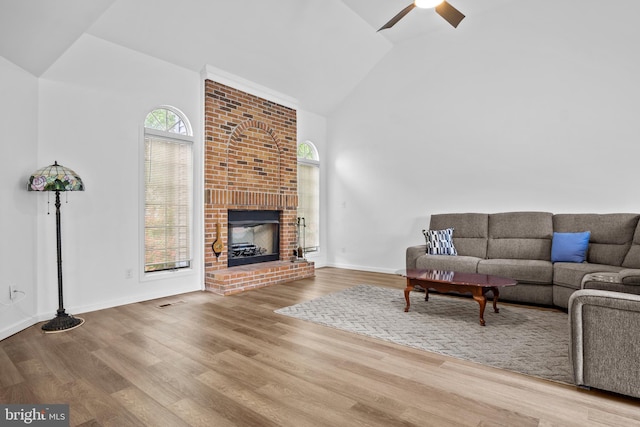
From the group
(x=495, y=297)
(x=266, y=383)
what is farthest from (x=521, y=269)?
(x=266, y=383)

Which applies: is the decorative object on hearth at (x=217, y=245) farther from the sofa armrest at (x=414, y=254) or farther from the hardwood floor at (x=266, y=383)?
the sofa armrest at (x=414, y=254)

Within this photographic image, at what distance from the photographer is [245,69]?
500cm

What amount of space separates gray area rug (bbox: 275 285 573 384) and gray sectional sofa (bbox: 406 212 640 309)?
32 centimetres

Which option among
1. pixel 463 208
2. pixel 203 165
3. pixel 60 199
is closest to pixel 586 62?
pixel 463 208

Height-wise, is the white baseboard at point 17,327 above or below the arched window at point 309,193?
below

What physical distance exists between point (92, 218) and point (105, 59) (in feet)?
5.76

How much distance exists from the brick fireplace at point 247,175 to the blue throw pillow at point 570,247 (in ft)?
11.4

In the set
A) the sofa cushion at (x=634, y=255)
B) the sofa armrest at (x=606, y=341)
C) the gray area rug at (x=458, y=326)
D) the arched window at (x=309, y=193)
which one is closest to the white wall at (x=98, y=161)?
the gray area rug at (x=458, y=326)

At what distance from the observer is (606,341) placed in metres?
1.95

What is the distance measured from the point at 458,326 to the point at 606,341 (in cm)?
134

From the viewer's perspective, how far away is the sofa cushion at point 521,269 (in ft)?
12.7

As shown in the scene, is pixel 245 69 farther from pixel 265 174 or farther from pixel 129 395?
pixel 129 395

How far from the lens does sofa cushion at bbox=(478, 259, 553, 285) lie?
387 cm

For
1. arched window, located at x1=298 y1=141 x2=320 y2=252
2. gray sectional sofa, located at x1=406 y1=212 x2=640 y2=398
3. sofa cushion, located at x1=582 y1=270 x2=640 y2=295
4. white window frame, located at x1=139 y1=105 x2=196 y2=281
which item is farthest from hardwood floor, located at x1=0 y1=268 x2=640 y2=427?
arched window, located at x1=298 y1=141 x2=320 y2=252
